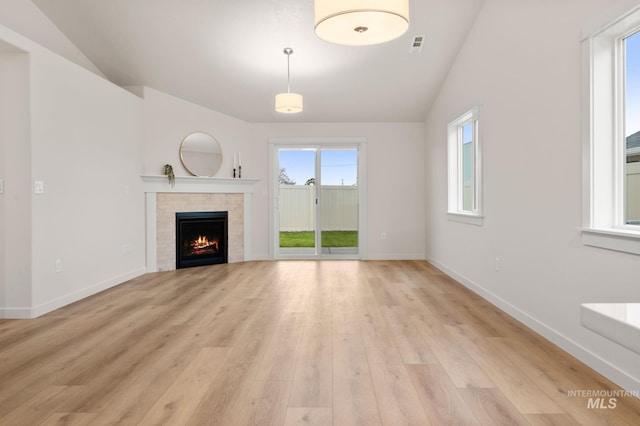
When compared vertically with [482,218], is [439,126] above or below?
above

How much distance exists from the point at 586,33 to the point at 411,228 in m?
4.58

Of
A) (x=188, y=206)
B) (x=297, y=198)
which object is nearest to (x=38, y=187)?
(x=188, y=206)

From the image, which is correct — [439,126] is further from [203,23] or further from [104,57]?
[104,57]

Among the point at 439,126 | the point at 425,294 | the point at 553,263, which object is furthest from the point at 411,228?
the point at 553,263

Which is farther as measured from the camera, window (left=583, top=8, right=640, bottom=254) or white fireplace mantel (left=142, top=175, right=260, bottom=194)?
white fireplace mantel (left=142, top=175, right=260, bottom=194)

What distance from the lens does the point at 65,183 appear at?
3836 millimetres

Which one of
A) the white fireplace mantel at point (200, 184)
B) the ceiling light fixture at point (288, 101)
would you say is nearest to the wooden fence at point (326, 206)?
the white fireplace mantel at point (200, 184)

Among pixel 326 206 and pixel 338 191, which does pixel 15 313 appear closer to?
pixel 326 206

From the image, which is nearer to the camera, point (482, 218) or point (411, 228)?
point (482, 218)

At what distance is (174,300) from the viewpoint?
13.1ft

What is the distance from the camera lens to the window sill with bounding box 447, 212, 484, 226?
13.7ft

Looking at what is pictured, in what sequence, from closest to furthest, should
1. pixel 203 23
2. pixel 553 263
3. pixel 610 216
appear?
pixel 610 216 < pixel 553 263 < pixel 203 23

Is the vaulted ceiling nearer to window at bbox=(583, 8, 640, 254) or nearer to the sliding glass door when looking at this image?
the sliding glass door

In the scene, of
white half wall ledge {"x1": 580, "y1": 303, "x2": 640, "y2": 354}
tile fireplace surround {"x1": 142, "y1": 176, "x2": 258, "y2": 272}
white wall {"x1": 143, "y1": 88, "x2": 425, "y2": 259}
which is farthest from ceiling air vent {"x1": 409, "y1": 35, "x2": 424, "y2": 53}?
Result: white half wall ledge {"x1": 580, "y1": 303, "x2": 640, "y2": 354}
